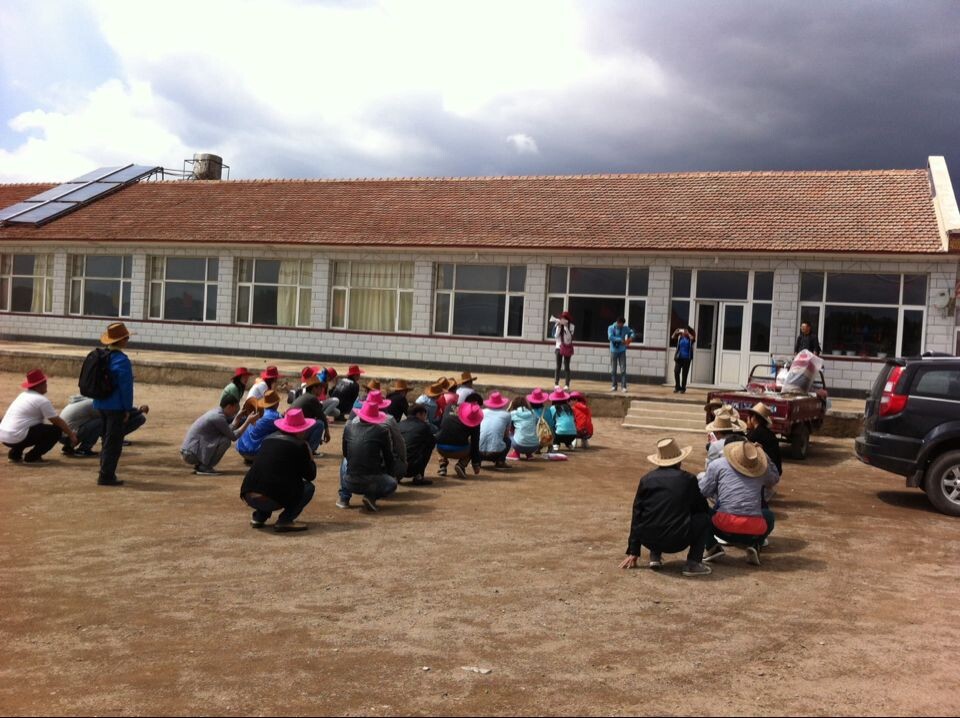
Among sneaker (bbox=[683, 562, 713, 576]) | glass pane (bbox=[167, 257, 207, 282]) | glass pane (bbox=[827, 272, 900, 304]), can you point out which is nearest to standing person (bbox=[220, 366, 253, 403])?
sneaker (bbox=[683, 562, 713, 576])

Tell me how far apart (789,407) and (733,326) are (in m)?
8.57

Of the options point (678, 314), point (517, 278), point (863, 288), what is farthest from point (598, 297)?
point (863, 288)

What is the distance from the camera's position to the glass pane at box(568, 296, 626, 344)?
23.0 meters

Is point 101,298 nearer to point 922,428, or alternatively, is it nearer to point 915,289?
point 915,289

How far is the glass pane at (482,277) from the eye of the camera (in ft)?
79.6

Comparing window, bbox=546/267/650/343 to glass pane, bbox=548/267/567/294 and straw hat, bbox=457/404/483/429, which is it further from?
straw hat, bbox=457/404/483/429

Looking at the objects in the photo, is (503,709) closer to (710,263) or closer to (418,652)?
(418,652)

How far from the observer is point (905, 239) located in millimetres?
19984

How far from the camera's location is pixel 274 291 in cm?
2700

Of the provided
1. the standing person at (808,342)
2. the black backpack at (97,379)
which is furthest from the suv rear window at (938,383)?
the black backpack at (97,379)

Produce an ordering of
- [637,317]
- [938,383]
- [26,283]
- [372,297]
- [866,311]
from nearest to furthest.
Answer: [938,383], [866,311], [637,317], [372,297], [26,283]

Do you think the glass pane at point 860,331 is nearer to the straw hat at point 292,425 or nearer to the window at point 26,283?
the straw hat at point 292,425

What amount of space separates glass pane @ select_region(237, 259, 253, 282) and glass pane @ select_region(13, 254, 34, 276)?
8225mm

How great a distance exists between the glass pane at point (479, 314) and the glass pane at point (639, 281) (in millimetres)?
3471
